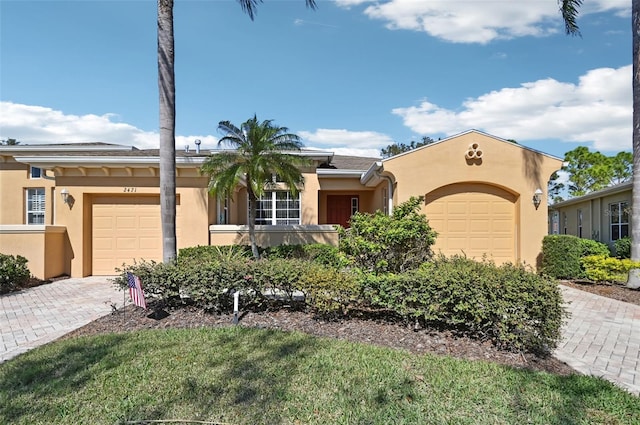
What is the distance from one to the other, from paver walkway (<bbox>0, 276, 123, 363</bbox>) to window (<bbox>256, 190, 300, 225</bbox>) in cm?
602

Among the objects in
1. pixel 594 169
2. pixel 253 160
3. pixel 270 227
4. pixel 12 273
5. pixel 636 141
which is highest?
pixel 594 169

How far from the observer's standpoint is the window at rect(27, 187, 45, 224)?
1769 cm

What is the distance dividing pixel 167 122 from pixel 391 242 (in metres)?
4.94

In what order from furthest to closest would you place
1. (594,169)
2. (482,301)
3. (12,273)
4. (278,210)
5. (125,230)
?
(594,169) < (278,210) < (125,230) < (12,273) < (482,301)

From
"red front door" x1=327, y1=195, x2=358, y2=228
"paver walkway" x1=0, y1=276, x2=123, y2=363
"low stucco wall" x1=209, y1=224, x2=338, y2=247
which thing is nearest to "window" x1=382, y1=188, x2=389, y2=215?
"low stucco wall" x1=209, y1=224, x2=338, y2=247

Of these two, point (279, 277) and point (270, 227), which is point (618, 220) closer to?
point (270, 227)

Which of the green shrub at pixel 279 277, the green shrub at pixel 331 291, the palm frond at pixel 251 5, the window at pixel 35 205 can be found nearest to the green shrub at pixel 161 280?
the green shrub at pixel 279 277

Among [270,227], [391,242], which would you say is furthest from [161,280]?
[270,227]

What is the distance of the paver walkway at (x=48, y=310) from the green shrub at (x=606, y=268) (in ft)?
42.0

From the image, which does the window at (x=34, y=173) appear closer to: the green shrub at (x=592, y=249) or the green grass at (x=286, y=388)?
the green grass at (x=286, y=388)

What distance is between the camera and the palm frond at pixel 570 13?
444 inches

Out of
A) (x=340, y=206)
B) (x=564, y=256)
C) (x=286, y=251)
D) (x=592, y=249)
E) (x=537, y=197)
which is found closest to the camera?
(x=564, y=256)

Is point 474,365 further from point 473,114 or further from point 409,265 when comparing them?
point 473,114

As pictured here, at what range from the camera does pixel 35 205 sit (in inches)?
699
